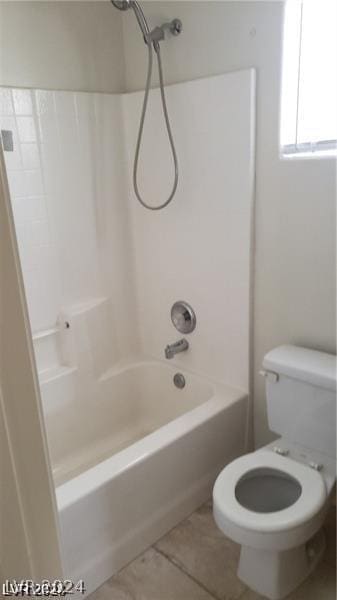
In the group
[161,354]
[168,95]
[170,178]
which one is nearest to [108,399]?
[161,354]

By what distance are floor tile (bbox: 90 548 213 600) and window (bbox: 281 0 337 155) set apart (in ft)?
5.38

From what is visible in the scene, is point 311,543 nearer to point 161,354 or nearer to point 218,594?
point 218,594

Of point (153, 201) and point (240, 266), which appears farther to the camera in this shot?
point (153, 201)

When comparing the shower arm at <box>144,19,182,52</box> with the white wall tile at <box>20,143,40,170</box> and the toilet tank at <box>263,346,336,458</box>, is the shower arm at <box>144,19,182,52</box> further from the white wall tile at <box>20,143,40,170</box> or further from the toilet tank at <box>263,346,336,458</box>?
the toilet tank at <box>263,346,336,458</box>

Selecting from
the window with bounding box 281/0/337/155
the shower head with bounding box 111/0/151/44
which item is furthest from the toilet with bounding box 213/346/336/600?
the shower head with bounding box 111/0/151/44

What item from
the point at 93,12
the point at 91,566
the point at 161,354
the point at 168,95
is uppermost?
the point at 93,12

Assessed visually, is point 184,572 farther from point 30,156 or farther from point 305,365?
point 30,156

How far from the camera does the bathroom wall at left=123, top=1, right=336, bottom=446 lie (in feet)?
5.39

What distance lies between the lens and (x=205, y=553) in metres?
1.77

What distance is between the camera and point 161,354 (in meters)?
2.45

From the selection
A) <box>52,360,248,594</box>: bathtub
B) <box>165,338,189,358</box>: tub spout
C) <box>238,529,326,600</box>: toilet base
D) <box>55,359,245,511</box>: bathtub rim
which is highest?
<box>165,338,189,358</box>: tub spout

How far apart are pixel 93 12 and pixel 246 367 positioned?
174cm

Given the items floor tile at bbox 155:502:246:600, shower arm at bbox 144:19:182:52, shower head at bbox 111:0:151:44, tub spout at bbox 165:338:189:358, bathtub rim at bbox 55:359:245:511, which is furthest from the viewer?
tub spout at bbox 165:338:189:358

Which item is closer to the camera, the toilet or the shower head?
the toilet
